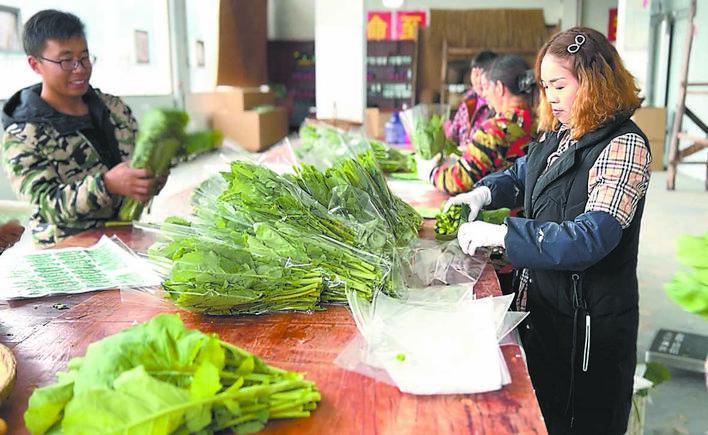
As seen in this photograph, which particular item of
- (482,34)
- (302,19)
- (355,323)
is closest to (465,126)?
(355,323)

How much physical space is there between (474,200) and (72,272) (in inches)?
50.7

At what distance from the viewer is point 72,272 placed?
178 cm

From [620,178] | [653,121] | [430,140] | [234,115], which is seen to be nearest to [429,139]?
[430,140]

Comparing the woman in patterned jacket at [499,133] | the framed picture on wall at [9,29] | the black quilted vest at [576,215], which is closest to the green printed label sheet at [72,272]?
the black quilted vest at [576,215]

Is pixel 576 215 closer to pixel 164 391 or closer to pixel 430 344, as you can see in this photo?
pixel 430 344

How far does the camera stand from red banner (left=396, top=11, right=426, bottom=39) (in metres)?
11.5

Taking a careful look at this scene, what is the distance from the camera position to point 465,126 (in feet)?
15.4

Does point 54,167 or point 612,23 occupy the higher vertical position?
point 612,23

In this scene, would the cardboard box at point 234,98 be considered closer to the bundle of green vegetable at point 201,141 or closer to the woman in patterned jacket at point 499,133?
the woman in patterned jacket at point 499,133

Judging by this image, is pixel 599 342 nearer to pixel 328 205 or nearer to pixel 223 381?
pixel 328 205

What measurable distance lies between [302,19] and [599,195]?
448 inches

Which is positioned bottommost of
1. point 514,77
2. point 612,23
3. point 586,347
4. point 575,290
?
point 586,347

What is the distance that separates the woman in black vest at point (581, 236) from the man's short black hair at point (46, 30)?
164 centimetres

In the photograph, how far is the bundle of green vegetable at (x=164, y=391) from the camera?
0.81m
